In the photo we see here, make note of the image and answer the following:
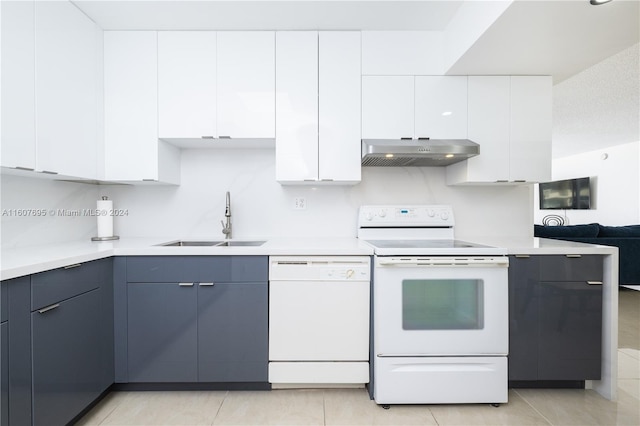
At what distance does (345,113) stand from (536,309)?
5.60ft

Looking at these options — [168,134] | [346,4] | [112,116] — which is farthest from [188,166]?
[346,4]

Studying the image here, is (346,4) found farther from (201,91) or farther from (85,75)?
(85,75)

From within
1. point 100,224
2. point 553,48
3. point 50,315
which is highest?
point 553,48

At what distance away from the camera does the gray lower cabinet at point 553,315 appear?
1.90 m

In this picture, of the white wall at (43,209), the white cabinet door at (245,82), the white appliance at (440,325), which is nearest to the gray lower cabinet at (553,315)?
the white appliance at (440,325)

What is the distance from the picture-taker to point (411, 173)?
258cm

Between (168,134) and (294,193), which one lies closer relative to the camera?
(168,134)

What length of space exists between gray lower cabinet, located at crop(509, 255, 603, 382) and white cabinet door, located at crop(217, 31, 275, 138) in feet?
6.11

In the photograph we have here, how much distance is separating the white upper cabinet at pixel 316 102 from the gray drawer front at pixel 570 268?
1.32m

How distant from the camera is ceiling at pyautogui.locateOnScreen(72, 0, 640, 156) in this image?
1625 mm

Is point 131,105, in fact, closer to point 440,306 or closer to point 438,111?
point 438,111

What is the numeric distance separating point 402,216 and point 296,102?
1139 millimetres

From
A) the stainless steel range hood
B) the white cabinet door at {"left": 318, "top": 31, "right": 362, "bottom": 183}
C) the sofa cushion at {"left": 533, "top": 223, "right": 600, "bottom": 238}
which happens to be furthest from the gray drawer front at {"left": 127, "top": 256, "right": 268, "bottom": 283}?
the sofa cushion at {"left": 533, "top": 223, "right": 600, "bottom": 238}

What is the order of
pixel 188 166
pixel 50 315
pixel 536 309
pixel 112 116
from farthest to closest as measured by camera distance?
pixel 188 166 < pixel 112 116 < pixel 536 309 < pixel 50 315
